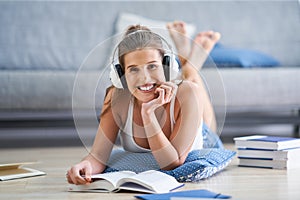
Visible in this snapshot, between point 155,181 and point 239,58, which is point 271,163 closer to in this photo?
point 155,181

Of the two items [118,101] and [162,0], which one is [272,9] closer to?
[162,0]

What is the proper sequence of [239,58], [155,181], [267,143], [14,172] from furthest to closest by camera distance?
[239,58] < [267,143] < [14,172] < [155,181]

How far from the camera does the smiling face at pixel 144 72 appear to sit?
5.50 feet

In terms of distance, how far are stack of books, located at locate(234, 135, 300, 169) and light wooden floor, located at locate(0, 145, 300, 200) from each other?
45 mm

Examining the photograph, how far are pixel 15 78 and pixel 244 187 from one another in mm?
1543

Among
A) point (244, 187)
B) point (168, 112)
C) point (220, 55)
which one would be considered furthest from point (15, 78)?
point (244, 187)

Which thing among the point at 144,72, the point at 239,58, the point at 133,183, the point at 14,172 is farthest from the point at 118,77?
the point at 239,58

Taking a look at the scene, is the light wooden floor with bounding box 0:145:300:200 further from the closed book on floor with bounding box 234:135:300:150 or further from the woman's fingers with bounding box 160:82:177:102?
the woman's fingers with bounding box 160:82:177:102

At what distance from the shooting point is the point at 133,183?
1695 mm

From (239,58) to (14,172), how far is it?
1582mm

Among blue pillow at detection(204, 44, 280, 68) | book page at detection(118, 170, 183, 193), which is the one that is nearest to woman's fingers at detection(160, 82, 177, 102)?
book page at detection(118, 170, 183, 193)

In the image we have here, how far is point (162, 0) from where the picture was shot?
3.70m

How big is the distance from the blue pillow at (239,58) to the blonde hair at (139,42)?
57.9 inches

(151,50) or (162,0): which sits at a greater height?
(162,0)
